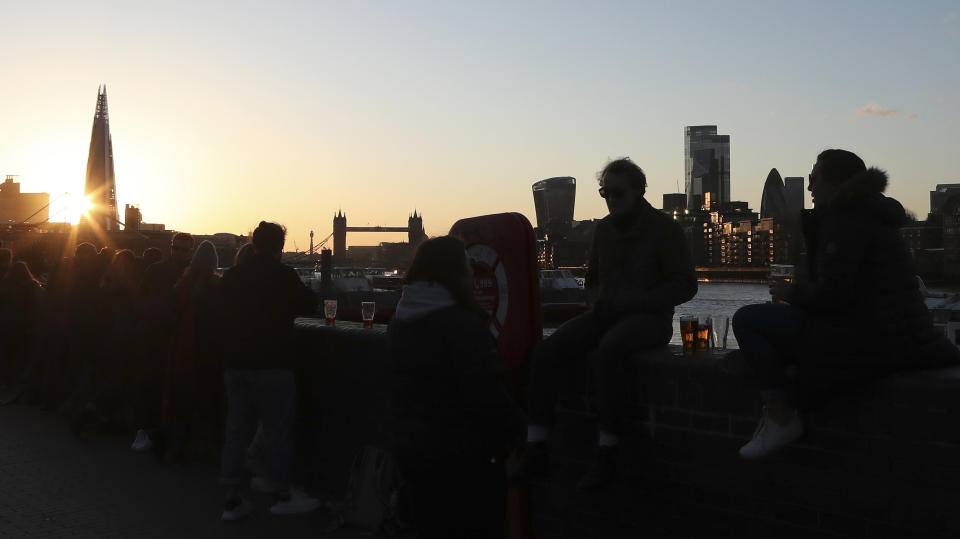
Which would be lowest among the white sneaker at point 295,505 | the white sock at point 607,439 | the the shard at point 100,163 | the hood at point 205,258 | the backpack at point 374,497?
the white sneaker at point 295,505

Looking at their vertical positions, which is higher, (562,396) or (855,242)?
(855,242)

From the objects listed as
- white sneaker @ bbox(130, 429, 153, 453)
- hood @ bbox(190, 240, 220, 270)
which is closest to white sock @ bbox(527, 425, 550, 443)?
hood @ bbox(190, 240, 220, 270)

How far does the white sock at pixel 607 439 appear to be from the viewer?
450cm

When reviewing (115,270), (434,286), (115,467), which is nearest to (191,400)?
(115,467)

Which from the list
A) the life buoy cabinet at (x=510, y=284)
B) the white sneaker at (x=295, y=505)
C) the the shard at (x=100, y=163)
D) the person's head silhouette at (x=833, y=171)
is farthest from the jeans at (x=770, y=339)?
the the shard at (x=100, y=163)

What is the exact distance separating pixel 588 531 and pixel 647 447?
63 cm

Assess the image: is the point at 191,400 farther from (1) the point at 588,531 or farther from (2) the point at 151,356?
(1) the point at 588,531

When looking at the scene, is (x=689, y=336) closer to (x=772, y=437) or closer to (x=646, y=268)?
(x=646, y=268)

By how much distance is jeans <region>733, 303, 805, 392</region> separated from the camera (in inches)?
153

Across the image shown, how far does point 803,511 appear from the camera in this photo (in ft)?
13.1

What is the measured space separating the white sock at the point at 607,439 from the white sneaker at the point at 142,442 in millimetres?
5366

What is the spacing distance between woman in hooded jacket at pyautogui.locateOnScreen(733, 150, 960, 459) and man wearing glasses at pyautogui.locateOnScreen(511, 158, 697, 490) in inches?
31.7

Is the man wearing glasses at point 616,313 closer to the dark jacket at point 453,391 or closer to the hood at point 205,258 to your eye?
the dark jacket at point 453,391

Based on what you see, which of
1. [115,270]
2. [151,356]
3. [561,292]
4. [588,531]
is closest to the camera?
[588,531]
